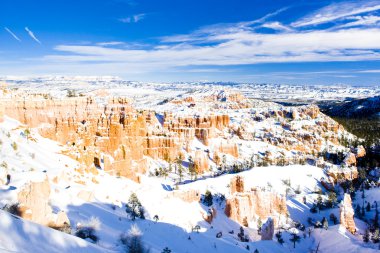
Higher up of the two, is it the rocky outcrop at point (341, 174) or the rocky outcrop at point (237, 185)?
the rocky outcrop at point (237, 185)

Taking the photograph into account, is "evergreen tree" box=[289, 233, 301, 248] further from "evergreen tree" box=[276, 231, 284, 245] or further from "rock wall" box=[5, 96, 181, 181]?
"rock wall" box=[5, 96, 181, 181]

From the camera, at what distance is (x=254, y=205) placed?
57.0m

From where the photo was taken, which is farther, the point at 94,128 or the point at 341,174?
the point at 341,174

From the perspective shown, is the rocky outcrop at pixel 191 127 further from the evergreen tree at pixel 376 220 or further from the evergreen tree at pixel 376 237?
the evergreen tree at pixel 376 237

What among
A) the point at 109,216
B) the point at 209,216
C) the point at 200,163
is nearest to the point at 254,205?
the point at 209,216

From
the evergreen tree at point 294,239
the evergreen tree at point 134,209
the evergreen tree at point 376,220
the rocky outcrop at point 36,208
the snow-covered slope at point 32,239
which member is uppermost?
the snow-covered slope at point 32,239

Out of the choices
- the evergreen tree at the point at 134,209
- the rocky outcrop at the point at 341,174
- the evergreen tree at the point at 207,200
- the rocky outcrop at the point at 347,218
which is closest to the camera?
the evergreen tree at the point at 134,209

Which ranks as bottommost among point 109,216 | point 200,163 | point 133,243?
point 200,163

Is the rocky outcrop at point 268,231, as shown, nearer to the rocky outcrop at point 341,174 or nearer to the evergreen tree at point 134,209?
the evergreen tree at point 134,209

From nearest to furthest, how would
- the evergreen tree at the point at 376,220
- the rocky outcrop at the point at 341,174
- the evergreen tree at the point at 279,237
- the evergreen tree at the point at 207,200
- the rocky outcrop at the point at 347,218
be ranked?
the evergreen tree at the point at 279,237
the rocky outcrop at the point at 347,218
the evergreen tree at the point at 207,200
the evergreen tree at the point at 376,220
the rocky outcrop at the point at 341,174

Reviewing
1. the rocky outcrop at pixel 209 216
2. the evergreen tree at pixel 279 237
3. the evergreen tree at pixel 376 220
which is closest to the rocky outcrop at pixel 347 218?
the evergreen tree at pixel 376 220

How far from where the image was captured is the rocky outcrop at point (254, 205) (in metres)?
53.9

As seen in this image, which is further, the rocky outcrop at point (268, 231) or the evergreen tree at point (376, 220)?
the evergreen tree at point (376, 220)

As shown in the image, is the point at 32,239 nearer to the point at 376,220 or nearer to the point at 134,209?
the point at 134,209
